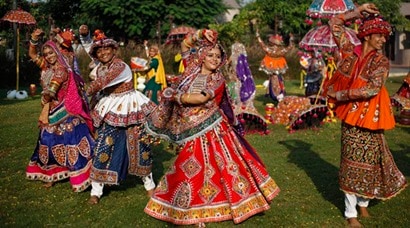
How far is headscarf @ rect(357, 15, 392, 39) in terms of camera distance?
5.02 m

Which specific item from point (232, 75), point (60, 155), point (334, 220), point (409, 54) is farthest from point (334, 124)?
point (409, 54)

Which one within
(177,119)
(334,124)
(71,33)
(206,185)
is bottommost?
(334,124)

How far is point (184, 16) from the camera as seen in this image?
2711 centimetres

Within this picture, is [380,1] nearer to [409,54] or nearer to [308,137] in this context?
[409,54]

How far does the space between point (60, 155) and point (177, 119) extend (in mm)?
2439

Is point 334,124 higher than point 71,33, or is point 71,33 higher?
point 71,33

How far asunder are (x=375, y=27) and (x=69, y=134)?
4.34 m

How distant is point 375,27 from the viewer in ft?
16.5

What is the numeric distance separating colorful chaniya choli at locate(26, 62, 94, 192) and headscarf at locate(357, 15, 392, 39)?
3979 millimetres

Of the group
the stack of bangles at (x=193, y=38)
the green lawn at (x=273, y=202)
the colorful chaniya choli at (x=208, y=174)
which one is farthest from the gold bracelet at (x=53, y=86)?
the colorful chaniya choli at (x=208, y=174)

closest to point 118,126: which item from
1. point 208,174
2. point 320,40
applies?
point 208,174

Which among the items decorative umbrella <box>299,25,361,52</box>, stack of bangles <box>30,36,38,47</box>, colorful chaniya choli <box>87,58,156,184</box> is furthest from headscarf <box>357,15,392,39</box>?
decorative umbrella <box>299,25,361,52</box>

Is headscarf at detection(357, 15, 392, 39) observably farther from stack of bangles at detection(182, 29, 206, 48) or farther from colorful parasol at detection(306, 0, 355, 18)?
colorful parasol at detection(306, 0, 355, 18)

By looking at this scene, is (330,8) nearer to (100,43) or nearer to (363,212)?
(363,212)
